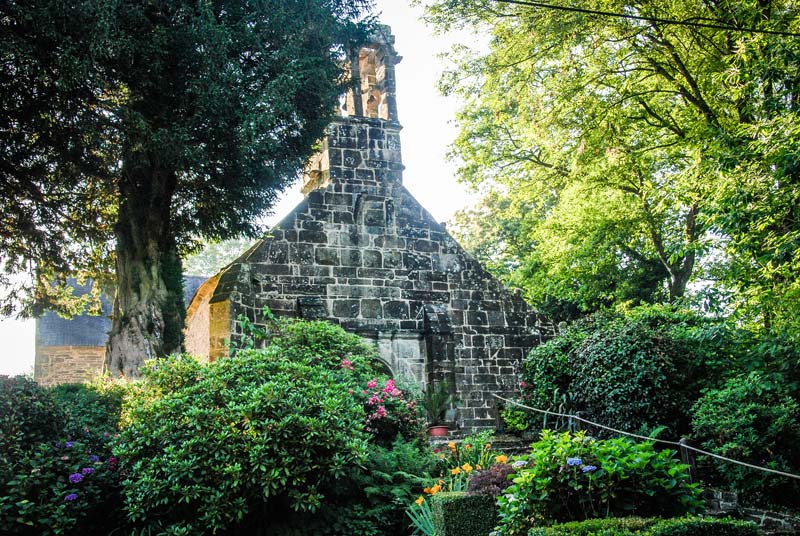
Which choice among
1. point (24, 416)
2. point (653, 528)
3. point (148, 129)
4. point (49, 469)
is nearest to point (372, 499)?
point (49, 469)

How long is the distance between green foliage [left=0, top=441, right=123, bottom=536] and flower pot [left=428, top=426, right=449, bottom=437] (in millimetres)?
5851

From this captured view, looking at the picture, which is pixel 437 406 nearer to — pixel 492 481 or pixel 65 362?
pixel 492 481

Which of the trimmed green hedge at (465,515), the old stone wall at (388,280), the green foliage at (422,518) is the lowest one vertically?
the green foliage at (422,518)

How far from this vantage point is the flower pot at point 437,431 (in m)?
13.9

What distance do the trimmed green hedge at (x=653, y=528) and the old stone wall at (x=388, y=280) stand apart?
947 cm

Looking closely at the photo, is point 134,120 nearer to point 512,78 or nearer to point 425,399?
point 425,399

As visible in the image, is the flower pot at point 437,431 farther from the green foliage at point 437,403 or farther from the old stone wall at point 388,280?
the old stone wall at point 388,280

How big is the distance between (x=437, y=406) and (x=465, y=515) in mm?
6516

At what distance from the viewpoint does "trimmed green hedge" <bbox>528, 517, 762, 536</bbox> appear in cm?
631

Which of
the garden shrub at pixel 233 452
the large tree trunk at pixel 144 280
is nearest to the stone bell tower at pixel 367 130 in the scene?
the large tree trunk at pixel 144 280

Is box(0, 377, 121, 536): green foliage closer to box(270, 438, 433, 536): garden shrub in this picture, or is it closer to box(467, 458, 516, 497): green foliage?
box(270, 438, 433, 536): garden shrub

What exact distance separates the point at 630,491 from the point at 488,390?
9.48 meters

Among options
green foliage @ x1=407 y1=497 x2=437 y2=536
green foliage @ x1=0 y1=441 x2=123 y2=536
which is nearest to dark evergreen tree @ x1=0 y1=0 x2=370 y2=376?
green foliage @ x1=0 y1=441 x2=123 y2=536

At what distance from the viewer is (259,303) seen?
15.4 meters
